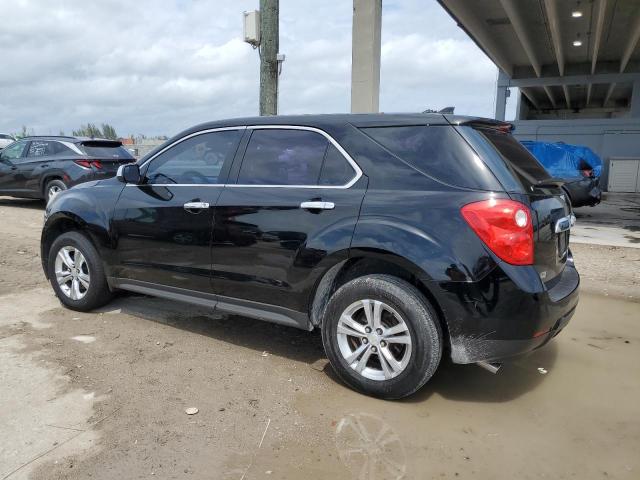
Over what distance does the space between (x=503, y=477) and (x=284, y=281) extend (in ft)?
5.65

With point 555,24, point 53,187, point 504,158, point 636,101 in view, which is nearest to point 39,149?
point 53,187

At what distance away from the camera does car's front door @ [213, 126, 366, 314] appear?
3.25 meters

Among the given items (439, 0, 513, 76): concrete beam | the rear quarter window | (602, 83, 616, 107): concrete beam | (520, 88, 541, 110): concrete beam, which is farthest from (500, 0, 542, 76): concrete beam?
the rear quarter window

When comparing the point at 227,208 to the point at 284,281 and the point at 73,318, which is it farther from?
the point at 73,318

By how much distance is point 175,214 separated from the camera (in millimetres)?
3945

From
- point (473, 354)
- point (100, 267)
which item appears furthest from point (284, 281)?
point (100, 267)

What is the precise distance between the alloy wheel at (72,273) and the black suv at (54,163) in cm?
629

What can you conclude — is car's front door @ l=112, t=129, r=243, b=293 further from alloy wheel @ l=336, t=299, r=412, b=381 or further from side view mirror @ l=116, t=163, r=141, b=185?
alloy wheel @ l=336, t=299, r=412, b=381

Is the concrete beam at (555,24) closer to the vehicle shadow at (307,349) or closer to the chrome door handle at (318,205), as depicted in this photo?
the vehicle shadow at (307,349)

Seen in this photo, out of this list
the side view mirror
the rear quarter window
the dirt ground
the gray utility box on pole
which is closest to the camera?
the dirt ground

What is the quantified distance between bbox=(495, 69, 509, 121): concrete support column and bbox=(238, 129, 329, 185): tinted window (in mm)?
27915

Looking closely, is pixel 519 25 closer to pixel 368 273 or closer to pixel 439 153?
pixel 439 153

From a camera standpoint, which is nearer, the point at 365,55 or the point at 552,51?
the point at 365,55

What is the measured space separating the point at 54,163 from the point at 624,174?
19765mm
